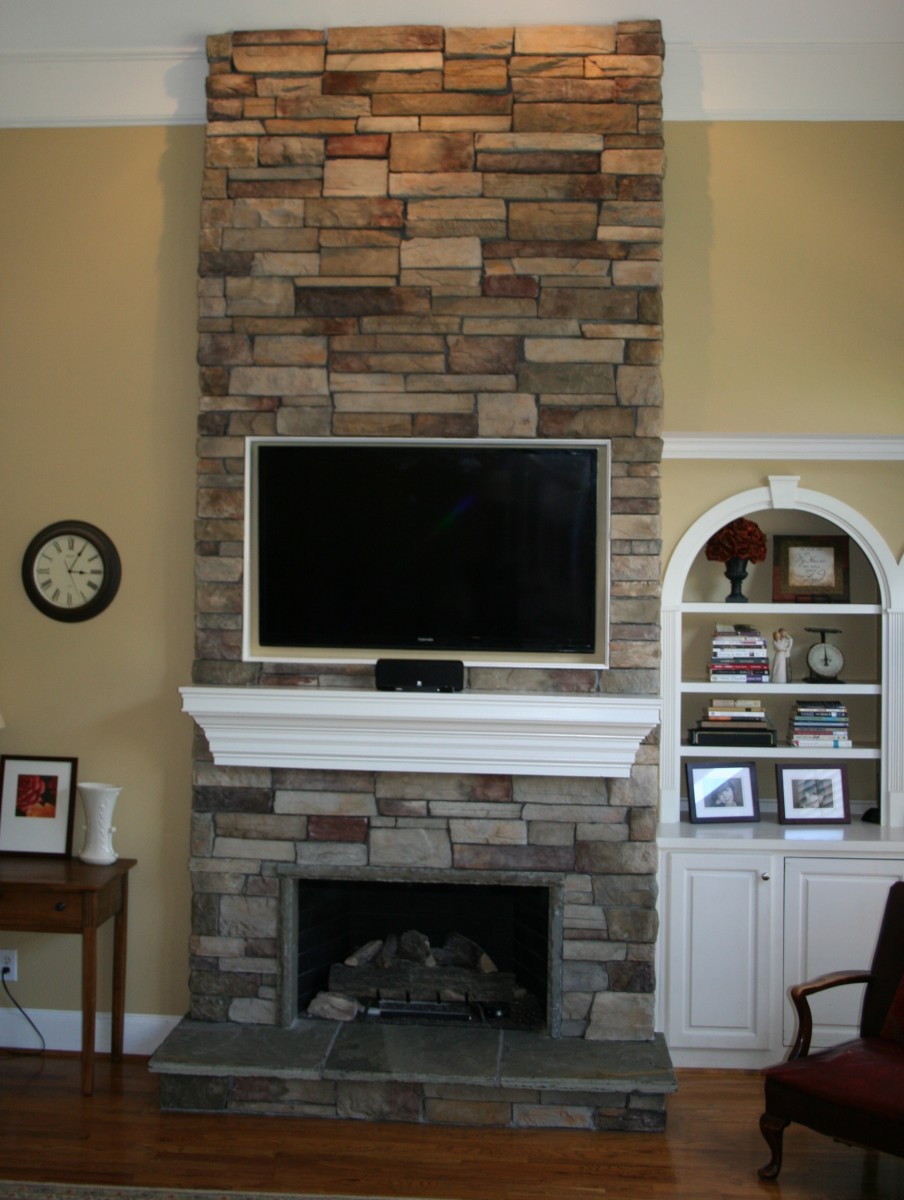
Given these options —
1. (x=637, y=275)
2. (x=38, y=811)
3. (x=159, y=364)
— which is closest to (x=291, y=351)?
(x=159, y=364)

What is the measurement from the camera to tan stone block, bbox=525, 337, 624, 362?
11.8 ft

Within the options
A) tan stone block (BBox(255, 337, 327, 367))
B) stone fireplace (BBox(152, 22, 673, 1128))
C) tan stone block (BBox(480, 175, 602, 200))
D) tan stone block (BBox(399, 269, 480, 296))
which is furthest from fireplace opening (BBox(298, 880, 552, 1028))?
tan stone block (BBox(480, 175, 602, 200))

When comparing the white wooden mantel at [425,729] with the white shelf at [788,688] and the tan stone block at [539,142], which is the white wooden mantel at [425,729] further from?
the tan stone block at [539,142]

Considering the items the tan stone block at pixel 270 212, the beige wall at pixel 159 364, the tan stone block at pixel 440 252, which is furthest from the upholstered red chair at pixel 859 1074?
the tan stone block at pixel 270 212

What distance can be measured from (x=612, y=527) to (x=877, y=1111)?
182 centimetres

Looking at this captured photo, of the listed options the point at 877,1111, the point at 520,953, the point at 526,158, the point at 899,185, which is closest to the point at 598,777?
the point at 520,953

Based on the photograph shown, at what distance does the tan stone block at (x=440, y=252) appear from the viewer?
3.63 meters

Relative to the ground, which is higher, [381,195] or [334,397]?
[381,195]

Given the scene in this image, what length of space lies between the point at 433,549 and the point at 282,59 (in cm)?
170

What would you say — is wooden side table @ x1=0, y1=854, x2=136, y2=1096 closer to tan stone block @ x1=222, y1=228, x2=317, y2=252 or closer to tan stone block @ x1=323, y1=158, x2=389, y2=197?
tan stone block @ x1=222, y1=228, x2=317, y2=252

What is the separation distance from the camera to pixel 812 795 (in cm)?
394

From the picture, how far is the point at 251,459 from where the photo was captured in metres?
3.73

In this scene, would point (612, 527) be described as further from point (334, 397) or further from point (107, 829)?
point (107, 829)

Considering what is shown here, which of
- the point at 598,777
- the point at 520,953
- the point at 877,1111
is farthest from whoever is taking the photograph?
the point at 520,953
